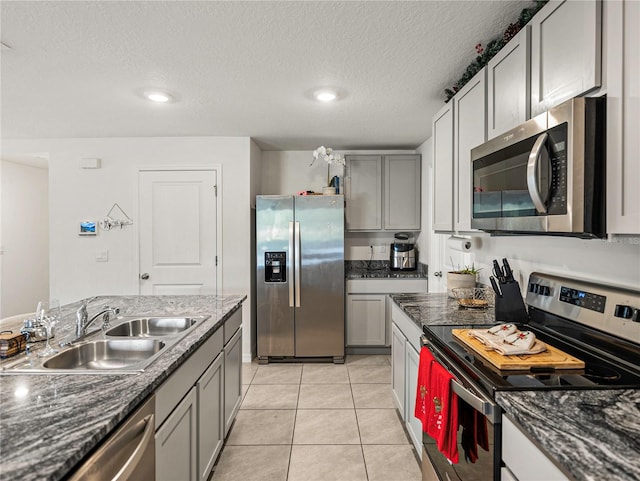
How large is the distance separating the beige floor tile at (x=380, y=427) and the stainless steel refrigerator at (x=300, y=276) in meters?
1.10

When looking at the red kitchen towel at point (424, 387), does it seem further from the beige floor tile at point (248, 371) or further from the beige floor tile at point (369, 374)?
the beige floor tile at point (248, 371)

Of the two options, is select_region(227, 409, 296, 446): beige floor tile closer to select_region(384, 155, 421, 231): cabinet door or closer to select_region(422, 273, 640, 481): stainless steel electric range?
select_region(422, 273, 640, 481): stainless steel electric range

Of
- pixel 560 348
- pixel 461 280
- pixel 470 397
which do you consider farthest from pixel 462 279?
pixel 470 397

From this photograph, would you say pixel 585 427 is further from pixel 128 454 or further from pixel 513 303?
pixel 128 454

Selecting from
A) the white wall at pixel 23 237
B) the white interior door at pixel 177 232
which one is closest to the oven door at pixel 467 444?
the white interior door at pixel 177 232

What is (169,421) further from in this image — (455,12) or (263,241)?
(263,241)

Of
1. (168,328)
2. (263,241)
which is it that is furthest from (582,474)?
(263,241)

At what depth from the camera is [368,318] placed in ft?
13.1

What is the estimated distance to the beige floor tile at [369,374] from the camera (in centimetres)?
336

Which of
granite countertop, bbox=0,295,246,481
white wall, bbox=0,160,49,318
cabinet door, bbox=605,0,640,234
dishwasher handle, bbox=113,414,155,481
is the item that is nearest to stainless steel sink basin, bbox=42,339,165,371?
granite countertop, bbox=0,295,246,481

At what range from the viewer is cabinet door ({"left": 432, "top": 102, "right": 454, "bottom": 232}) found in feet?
7.70

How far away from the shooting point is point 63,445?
0.84m

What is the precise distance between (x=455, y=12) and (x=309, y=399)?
2.79 meters

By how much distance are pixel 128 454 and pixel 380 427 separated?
192cm
